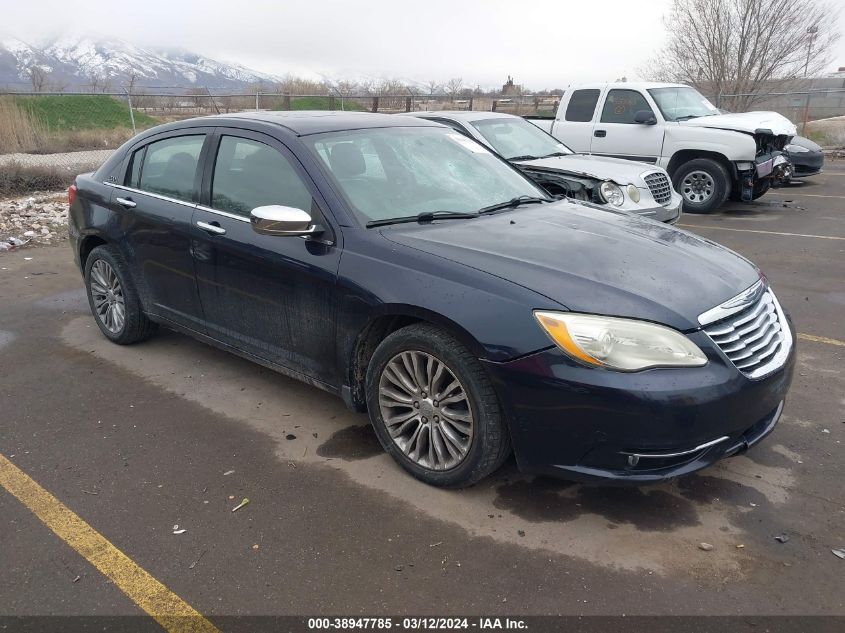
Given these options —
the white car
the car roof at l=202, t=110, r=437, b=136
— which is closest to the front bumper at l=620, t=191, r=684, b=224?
the white car

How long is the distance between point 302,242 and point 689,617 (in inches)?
94.9

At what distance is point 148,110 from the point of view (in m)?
30.2

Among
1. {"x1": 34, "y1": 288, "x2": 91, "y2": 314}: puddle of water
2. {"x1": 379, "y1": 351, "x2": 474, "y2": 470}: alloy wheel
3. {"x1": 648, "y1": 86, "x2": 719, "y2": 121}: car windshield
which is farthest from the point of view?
{"x1": 648, "y1": 86, "x2": 719, "y2": 121}: car windshield

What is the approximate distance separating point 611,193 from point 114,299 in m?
5.04

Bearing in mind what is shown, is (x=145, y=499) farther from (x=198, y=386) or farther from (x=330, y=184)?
(x=330, y=184)

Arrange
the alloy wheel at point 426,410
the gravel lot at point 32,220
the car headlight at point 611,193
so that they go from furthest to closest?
the gravel lot at point 32,220, the car headlight at point 611,193, the alloy wheel at point 426,410

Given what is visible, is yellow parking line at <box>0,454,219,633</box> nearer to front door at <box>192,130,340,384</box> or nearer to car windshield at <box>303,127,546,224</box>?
front door at <box>192,130,340,384</box>

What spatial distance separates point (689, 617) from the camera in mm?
2492

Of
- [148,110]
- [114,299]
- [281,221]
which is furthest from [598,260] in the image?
[148,110]

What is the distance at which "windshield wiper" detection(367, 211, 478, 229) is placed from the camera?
354 cm

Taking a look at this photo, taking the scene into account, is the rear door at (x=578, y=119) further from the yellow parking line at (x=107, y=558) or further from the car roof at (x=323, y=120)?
the yellow parking line at (x=107, y=558)

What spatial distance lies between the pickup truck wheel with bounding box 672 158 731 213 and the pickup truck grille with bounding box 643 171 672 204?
2833 millimetres

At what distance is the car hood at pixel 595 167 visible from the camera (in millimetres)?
7637

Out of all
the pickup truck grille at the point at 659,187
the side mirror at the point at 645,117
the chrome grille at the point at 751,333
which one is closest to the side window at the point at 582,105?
the side mirror at the point at 645,117
